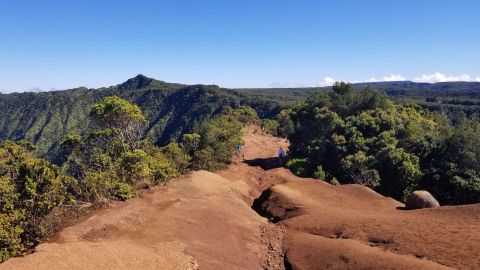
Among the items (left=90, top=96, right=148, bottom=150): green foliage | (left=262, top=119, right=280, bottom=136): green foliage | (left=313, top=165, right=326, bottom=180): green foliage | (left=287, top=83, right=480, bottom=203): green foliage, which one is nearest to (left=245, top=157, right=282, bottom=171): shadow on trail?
(left=287, top=83, right=480, bottom=203): green foliage

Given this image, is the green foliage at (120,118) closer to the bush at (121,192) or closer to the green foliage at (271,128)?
the bush at (121,192)

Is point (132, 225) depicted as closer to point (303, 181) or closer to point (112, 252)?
point (112, 252)

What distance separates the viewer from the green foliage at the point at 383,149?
124 ft

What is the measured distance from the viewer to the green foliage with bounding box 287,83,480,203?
124ft

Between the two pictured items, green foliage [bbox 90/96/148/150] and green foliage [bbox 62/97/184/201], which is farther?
green foliage [bbox 90/96/148/150]

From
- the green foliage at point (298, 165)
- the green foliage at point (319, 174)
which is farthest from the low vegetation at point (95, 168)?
the green foliage at point (319, 174)

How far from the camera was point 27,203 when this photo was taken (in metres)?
21.5

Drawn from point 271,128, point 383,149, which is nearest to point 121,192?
point 383,149

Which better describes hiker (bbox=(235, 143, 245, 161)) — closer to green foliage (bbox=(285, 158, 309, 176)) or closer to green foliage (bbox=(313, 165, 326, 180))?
green foliage (bbox=(285, 158, 309, 176))

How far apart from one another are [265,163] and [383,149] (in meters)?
18.1

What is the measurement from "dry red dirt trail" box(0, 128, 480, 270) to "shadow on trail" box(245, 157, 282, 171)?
19642 mm

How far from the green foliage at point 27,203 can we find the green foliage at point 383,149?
29532 mm

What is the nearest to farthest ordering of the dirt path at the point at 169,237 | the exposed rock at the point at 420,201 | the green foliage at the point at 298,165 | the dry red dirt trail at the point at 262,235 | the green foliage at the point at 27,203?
the dirt path at the point at 169,237, the dry red dirt trail at the point at 262,235, the green foliage at the point at 27,203, the exposed rock at the point at 420,201, the green foliage at the point at 298,165

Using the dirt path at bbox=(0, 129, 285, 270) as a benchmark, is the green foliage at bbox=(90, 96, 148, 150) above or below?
above
